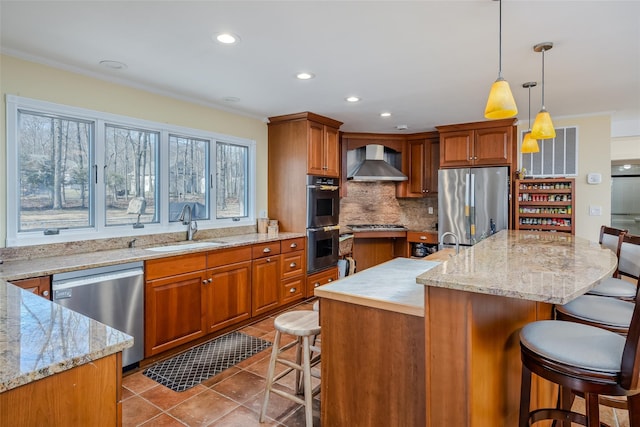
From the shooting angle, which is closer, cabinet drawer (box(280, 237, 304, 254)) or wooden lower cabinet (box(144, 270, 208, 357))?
wooden lower cabinet (box(144, 270, 208, 357))

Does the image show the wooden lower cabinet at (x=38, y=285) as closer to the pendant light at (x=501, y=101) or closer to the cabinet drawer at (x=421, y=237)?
the pendant light at (x=501, y=101)

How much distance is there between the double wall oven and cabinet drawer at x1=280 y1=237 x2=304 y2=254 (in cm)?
13

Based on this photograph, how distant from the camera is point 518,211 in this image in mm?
4379

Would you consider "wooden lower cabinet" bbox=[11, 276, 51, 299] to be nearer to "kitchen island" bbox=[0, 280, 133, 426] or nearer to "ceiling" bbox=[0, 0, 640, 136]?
"kitchen island" bbox=[0, 280, 133, 426]

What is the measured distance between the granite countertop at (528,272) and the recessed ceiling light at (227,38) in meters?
1.88

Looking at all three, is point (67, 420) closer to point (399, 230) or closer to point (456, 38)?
point (456, 38)

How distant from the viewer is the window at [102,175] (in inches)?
103

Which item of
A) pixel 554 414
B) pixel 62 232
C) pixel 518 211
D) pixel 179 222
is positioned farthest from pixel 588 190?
pixel 62 232

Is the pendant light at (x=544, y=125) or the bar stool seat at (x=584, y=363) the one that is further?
the pendant light at (x=544, y=125)

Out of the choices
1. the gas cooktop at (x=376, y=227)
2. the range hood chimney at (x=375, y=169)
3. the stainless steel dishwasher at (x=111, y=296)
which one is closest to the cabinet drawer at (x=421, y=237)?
the gas cooktop at (x=376, y=227)

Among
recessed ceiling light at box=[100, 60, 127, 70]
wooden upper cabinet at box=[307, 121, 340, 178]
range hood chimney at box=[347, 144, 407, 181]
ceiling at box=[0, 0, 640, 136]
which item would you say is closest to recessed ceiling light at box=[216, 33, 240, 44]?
ceiling at box=[0, 0, 640, 136]

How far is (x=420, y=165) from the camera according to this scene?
5586 mm

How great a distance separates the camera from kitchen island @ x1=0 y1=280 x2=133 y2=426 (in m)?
0.82

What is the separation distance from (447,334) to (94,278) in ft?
7.56
